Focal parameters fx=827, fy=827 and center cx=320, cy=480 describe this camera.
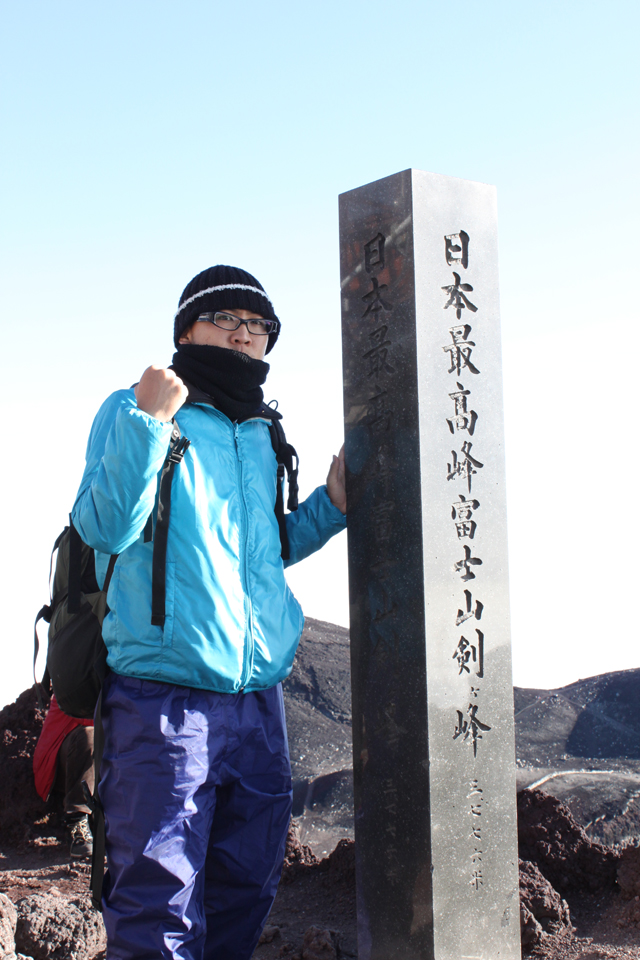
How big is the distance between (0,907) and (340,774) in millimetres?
3605

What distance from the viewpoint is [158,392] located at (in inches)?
100

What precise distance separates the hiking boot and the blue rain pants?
3.03m

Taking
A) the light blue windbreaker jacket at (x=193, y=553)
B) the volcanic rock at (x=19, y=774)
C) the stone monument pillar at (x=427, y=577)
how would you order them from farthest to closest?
the volcanic rock at (x=19, y=774), the stone monument pillar at (x=427, y=577), the light blue windbreaker jacket at (x=193, y=553)

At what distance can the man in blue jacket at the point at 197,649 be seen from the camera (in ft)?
8.21

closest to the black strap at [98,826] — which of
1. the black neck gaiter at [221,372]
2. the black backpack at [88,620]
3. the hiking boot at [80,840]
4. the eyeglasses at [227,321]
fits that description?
the black backpack at [88,620]

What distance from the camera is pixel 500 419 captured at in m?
3.46

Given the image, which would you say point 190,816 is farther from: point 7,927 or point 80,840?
point 80,840

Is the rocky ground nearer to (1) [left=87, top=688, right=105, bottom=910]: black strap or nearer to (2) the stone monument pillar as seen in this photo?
(2) the stone monument pillar

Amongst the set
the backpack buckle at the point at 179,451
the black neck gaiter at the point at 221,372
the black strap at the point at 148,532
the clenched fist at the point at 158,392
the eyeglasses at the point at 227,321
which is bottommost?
the black strap at the point at 148,532

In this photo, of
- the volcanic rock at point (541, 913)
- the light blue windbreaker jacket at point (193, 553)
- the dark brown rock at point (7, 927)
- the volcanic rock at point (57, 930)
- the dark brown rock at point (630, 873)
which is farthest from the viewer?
the dark brown rock at point (630, 873)

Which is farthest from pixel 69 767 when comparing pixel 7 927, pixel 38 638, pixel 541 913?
pixel 541 913

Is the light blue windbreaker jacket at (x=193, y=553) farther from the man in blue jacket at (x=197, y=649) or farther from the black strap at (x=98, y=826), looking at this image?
the black strap at (x=98, y=826)

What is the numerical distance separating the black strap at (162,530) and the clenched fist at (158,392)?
20 centimetres

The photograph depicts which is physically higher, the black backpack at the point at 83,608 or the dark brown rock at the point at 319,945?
the black backpack at the point at 83,608
